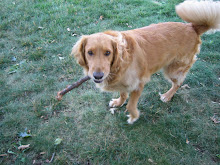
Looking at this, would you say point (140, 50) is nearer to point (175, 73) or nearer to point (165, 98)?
point (175, 73)

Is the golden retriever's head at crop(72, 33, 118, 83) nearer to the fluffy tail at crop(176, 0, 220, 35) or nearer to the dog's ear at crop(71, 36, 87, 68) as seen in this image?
the dog's ear at crop(71, 36, 87, 68)

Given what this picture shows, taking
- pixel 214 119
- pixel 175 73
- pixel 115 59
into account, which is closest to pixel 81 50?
pixel 115 59

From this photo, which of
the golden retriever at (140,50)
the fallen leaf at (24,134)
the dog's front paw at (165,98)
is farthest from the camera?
the dog's front paw at (165,98)

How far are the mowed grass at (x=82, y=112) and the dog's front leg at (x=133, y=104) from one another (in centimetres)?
13

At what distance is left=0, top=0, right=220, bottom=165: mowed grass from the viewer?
2758 mm

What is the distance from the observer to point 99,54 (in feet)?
7.53

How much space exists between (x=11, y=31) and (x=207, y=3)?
17.7 feet

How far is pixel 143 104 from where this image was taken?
3.59 meters

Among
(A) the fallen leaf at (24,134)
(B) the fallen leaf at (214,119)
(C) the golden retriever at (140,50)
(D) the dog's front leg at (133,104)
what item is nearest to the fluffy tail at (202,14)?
(C) the golden retriever at (140,50)

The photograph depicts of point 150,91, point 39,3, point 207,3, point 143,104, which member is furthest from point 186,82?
point 39,3

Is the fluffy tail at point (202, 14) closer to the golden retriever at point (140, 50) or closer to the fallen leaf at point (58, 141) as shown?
the golden retriever at point (140, 50)

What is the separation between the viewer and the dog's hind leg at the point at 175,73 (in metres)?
3.35

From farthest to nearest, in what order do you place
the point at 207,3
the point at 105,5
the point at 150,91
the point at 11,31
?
the point at 105,5 < the point at 11,31 < the point at 150,91 < the point at 207,3

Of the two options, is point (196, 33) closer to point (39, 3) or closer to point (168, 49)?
point (168, 49)
